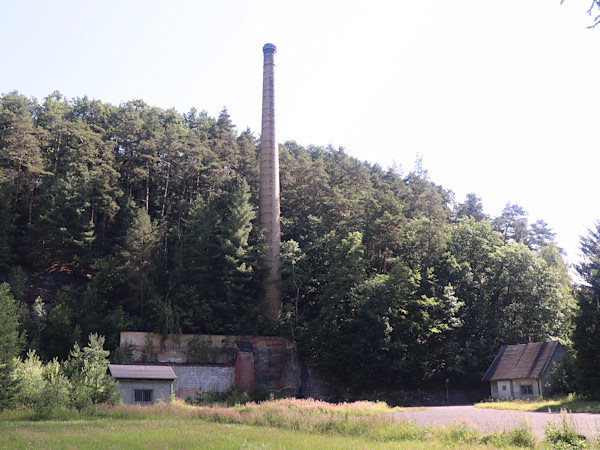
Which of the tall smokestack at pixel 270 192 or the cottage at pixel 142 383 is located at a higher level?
the tall smokestack at pixel 270 192

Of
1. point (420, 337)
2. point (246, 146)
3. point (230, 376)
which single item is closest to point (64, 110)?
point (246, 146)

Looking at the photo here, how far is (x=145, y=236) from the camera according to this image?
42.2 m

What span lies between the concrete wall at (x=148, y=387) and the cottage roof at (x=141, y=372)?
0.36 metres

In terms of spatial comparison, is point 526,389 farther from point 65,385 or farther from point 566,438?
point 65,385

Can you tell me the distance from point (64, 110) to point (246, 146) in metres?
22.1

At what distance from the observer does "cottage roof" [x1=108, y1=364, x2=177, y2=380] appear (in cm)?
3036

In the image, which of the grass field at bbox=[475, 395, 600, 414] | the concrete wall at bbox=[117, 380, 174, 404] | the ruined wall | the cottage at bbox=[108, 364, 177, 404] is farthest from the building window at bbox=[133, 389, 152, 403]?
the grass field at bbox=[475, 395, 600, 414]

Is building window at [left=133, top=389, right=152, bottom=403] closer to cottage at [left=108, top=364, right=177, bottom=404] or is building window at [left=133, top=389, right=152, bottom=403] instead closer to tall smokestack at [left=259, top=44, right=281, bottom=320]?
cottage at [left=108, top=364, right=177, bottom=404]

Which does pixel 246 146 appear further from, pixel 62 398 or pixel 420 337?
pixel 62 398

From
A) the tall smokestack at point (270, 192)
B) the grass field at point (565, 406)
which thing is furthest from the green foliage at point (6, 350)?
the grass field at point (565, 406)

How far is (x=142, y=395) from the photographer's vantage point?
30.7 meters

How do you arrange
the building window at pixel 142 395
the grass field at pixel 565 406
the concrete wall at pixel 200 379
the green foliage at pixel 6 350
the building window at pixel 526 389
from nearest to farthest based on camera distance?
the green foliage at pixel 6 350, the grass field at pixel 565 406, the building window at pixel 142 395, the building window at pixel 526 389, the concrete wall at pixel 200 379

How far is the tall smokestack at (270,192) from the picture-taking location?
44469 mm

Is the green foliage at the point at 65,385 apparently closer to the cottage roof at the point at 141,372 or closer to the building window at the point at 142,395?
the cottage roof at the point at 141,372
